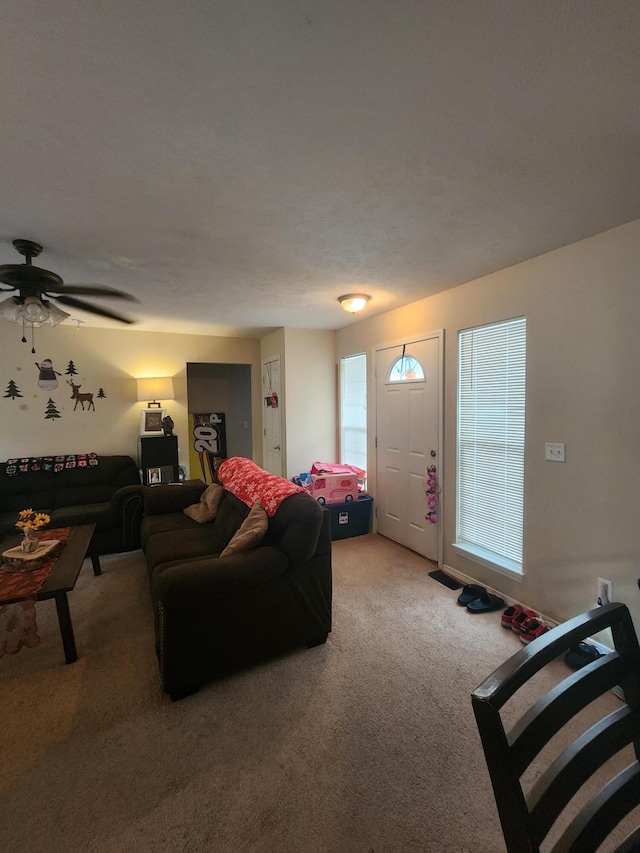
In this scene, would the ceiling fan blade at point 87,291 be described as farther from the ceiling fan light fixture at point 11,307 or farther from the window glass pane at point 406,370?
the window glass pane at point 406,370

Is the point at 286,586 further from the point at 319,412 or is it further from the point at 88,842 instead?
the point at 319,412

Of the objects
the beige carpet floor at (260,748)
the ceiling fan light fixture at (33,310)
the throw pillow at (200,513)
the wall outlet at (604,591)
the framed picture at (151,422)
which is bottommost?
the beige carpet floor at (260,748)

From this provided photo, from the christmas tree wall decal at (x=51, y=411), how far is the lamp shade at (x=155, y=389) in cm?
94

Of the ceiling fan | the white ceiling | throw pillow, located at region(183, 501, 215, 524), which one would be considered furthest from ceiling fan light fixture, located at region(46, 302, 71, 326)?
throw pillow, located at region(183, 501, 215, 524)

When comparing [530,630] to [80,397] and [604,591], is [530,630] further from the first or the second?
[80,397]

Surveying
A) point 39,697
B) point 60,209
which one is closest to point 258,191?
point 60,209

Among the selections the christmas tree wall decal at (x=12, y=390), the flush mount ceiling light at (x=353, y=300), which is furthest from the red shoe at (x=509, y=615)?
the christmas tree wall decal at (x=12, y=390)

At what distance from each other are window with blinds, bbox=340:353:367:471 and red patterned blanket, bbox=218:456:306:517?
162 centimetres

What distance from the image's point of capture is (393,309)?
12.5 feet

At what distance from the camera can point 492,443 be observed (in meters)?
2.87

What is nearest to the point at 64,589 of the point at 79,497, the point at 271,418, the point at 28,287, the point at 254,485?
the point at 254,485

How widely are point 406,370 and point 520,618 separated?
2.23 m

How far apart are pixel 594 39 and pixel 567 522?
2273mm

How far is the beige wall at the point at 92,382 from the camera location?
4191mm
